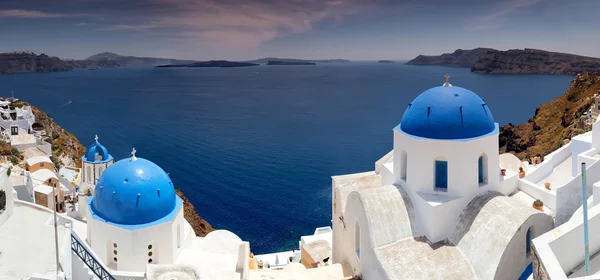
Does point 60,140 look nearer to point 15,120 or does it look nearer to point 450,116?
point 15,120

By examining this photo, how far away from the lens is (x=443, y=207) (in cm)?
1272

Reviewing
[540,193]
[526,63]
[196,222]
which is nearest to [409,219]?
[540,193]

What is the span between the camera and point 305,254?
20.2 metres

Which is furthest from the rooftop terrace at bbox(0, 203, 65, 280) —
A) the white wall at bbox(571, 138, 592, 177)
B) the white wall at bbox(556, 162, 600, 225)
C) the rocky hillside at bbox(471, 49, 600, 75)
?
the rocky hillside at bbox(471, 49, 600, 75)

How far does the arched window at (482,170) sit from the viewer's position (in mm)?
13656

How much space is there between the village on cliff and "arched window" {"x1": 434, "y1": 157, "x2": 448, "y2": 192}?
0.03 meters

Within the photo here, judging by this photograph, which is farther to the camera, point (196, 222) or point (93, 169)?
point (196, 222)

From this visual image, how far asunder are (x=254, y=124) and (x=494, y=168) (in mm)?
57207

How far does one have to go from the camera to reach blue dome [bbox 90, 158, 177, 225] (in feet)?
47.4

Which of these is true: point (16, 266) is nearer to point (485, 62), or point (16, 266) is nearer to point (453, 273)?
point (453, 273)

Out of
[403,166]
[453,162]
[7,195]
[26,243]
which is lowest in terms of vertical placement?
[26,243]

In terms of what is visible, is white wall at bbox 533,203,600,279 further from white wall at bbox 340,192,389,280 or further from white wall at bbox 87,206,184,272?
white wall at bbox 87,206,184,272

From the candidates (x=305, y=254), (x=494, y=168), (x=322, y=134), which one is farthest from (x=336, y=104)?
(x=494, y=168)

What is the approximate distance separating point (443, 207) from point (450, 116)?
268 centimetres
